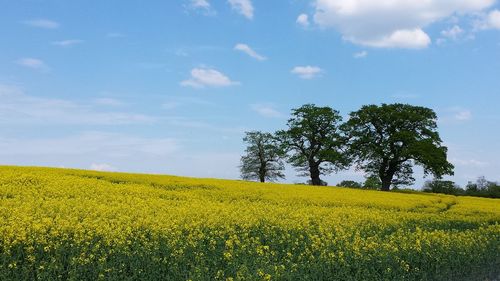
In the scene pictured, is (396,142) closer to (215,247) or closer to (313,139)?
(313,139)

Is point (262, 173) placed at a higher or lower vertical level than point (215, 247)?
higher

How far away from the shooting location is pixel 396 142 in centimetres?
5706

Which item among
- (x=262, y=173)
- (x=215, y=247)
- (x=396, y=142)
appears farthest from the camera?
(x=262, y=173)

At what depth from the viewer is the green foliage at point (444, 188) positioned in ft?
230

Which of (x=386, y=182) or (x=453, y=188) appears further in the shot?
(x=453, y=188)

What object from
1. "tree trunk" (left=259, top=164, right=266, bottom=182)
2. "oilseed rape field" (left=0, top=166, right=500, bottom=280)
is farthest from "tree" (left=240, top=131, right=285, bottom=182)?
"oilseed rape field" (left=0, top=166, right=500, bottom=280)

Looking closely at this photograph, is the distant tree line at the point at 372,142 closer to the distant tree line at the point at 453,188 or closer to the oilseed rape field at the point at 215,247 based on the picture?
the distant tree line at the point at 453,188

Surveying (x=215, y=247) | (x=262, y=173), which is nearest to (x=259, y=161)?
(x=262, y=173)

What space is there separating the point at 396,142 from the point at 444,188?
63.7ft

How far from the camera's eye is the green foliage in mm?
70075

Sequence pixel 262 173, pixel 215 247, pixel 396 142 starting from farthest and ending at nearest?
pixel 262 173
pixel 396 142
pixel 215 247

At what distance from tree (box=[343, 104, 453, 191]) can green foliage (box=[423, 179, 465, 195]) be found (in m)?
14.6

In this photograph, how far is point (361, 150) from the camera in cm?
5828

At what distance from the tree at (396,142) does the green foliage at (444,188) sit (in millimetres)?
14643
